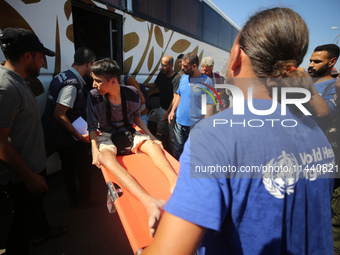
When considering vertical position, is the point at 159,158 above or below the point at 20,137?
below

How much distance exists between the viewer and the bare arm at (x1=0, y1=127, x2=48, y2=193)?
137 cm

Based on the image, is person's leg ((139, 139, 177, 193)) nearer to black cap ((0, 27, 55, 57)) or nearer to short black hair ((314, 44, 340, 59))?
black cap ((0, 27, 55, 57))

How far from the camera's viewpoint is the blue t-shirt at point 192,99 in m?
3.20

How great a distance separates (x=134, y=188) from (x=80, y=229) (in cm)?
107

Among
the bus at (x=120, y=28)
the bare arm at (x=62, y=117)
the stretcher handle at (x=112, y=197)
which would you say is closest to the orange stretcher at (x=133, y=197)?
the stretcher handle at (x=112, y=197)

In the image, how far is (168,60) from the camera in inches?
160

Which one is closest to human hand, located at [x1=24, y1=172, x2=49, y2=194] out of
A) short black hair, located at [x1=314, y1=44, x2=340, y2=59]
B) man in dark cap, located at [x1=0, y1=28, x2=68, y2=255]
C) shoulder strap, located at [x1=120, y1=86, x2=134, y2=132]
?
man in dark cap, located at [x1=0, y1=28, x2=68, y2=255]

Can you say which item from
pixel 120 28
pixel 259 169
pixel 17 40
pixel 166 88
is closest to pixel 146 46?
pixel 120 28

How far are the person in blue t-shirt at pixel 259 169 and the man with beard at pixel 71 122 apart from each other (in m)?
1.97

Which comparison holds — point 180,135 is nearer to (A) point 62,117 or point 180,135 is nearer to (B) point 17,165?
(A) point 62,117

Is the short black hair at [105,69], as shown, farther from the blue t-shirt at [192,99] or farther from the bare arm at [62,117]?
the blue t-shirt at [192,99]

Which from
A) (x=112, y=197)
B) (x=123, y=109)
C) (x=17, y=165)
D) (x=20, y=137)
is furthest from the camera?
(x=123, y=109)

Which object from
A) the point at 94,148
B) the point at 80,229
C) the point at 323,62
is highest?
the point at 323,62

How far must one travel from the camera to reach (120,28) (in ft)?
12.4
